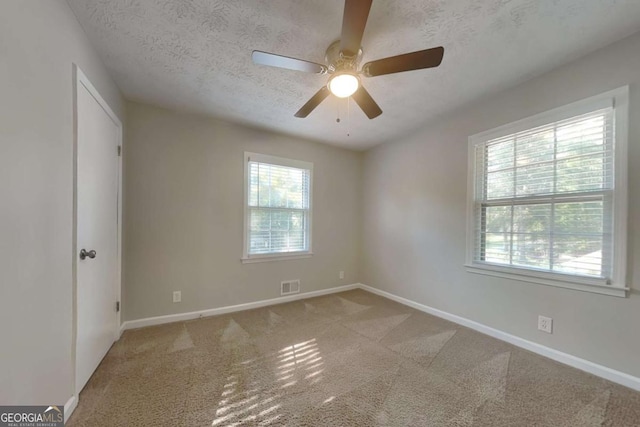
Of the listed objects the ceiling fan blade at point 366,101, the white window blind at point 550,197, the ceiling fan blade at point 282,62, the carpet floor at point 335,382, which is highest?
the ceiling fan blade at point 282,62

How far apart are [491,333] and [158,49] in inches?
158

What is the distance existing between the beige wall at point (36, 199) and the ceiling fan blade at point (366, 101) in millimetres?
1833

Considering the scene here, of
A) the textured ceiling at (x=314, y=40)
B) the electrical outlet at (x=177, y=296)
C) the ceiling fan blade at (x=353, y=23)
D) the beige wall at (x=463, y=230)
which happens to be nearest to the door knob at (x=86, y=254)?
the electrical outlet at (x=177, y=296)

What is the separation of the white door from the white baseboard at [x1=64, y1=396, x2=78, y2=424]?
6 centimetres

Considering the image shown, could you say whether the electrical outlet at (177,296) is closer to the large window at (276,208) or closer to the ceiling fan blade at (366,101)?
the large window at (276,208)

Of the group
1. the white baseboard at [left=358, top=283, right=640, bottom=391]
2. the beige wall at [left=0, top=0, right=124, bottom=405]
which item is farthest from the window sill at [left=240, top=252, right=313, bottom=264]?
the beige wall at [left=0, top=0, right=124, bottom=405]

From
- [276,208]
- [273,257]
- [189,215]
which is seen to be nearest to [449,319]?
[273,257]

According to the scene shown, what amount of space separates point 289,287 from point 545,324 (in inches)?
113

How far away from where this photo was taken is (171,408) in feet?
5.05

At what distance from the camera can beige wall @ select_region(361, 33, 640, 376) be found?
5.94 feet

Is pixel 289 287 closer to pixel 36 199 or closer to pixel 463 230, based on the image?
pixel 463 230

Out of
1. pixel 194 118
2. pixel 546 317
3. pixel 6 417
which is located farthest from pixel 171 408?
pixel 546 317

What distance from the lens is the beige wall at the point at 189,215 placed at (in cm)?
266

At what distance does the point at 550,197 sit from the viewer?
221 cm
